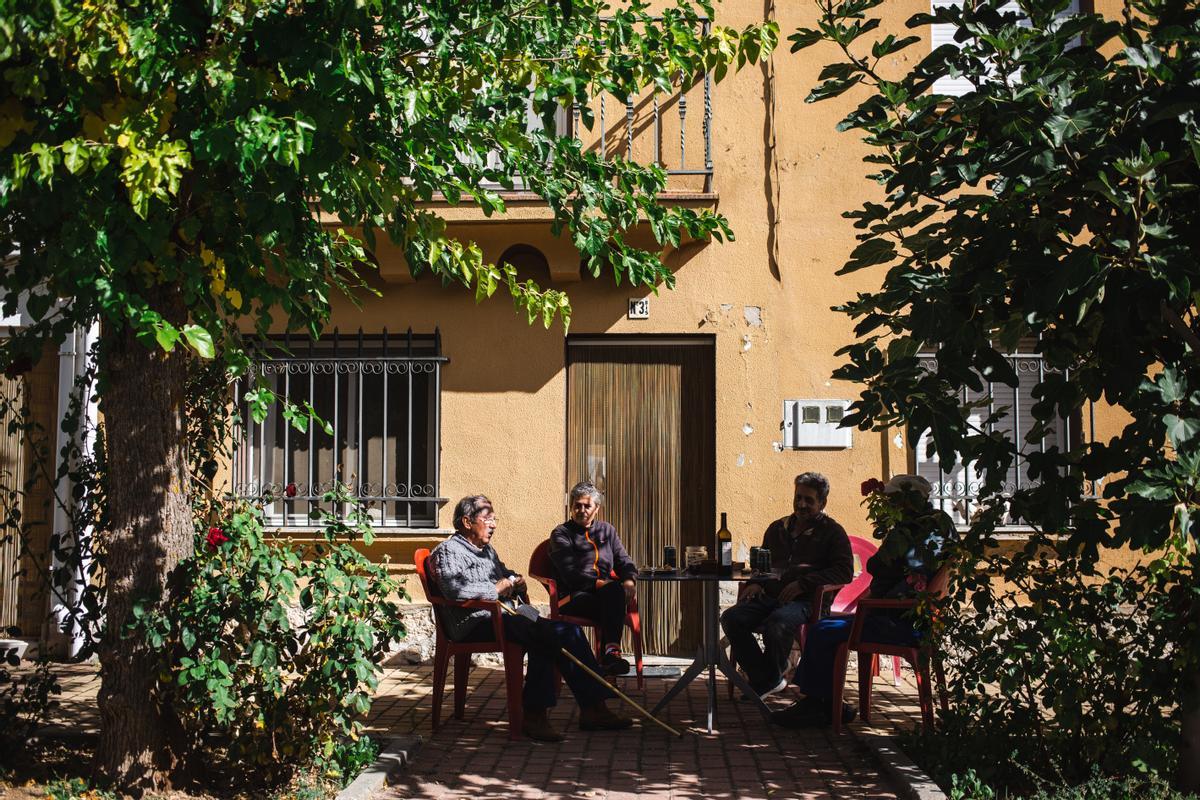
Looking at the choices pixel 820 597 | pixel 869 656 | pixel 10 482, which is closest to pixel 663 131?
pixel 820 597

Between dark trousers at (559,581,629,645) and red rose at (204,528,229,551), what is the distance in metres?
3.04

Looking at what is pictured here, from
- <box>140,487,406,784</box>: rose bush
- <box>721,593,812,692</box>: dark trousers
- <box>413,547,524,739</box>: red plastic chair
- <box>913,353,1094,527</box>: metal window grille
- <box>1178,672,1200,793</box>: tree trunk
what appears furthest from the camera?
<box>913,353,1094,527</box>: metal window grille

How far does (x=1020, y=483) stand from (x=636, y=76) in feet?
18.0

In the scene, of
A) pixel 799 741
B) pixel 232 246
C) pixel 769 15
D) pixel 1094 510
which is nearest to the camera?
pixel 1094 510

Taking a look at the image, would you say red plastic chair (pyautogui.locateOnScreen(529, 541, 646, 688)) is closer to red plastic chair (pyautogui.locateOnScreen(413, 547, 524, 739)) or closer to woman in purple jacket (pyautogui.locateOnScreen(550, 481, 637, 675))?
woman in purple jacket (pyautogui.locateOnScreen(550, 481, 637, 675))

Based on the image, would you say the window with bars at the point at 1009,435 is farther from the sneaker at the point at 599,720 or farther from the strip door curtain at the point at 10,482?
the strip door curtain at the point at 10,482

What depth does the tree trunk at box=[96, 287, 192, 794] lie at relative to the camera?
17.6 ft

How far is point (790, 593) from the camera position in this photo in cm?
764

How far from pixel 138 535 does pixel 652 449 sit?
16.2 feet

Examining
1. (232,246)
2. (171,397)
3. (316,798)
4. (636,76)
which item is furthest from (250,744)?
(636,76)

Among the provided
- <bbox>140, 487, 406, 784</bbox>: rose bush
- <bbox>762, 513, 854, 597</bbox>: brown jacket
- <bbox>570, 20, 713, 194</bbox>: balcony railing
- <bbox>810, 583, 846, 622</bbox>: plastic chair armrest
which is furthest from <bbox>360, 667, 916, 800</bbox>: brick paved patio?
<bbox>570, 20, 713, 194</bbox>: balcony railing

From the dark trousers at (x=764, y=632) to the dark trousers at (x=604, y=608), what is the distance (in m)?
0.71

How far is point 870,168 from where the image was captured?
966cm

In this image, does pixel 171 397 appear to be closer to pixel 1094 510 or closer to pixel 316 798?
pixel 316 798
